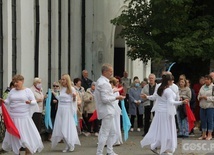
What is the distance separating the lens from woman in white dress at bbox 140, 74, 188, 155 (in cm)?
1514

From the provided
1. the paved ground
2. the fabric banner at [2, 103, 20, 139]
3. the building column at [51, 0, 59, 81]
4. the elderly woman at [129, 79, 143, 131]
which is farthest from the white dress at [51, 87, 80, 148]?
the building column at [51, 0, 59, 81]

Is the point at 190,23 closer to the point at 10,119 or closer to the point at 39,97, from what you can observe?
the point at 39,97

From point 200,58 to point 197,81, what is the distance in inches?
42.3

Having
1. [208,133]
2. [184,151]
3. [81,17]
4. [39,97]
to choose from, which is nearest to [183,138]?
[208,133]

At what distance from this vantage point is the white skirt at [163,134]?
15.2 metres

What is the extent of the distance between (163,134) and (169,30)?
29.5 ft

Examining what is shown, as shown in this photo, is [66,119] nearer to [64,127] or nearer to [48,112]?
[64,127]

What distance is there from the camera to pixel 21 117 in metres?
14.6

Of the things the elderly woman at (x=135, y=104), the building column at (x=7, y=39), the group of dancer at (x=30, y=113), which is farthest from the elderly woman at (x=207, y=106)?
the building column at (x=7, y=39)

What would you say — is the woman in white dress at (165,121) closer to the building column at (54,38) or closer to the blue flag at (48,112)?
the blue flag at (48,112)

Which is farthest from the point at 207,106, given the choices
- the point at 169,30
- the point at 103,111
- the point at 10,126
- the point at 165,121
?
the point at 10,126

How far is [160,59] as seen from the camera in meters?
23.4

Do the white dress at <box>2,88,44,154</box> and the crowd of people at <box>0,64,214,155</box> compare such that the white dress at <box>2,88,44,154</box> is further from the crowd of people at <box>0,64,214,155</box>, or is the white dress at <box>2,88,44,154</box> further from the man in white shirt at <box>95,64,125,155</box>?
the man in white shirt at <box>95,64,125,155</box>

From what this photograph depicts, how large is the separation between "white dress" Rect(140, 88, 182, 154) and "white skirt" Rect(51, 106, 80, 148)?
223 centimetres
